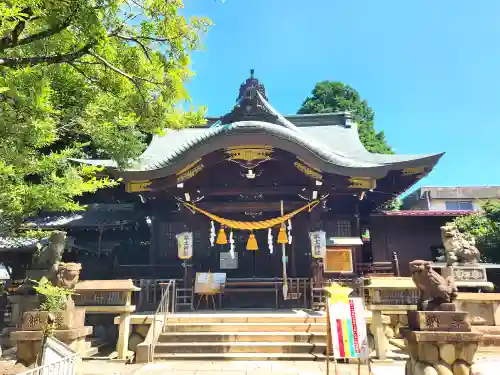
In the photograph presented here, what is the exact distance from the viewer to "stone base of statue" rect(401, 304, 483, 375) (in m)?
5.72

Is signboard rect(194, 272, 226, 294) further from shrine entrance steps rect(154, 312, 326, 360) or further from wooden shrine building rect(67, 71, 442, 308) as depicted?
shrine entrance steps rect(154, 312, 326, 360)

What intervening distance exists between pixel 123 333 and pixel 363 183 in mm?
8507

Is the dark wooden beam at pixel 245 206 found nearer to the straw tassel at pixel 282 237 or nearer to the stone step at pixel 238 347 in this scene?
the straw tassel at pixel 282 237

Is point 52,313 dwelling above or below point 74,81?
below

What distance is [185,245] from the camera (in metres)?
12.8

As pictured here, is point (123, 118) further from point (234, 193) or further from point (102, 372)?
point (234, 193)

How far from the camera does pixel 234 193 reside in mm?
13188

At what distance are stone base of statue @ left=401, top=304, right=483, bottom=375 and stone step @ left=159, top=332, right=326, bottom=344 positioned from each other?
3209 mm

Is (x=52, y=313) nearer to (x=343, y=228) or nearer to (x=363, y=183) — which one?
(x=363, y=183)

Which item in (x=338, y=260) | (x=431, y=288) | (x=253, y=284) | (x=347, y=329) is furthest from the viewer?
(x=338, y=260)

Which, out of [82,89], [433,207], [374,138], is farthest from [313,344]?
[433,207]

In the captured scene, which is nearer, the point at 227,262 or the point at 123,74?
the point at 123,74

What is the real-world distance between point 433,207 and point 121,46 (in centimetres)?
3970

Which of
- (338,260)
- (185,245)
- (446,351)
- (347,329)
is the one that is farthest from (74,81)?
(338,260)
